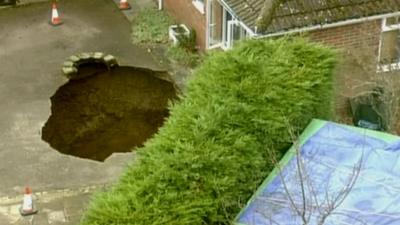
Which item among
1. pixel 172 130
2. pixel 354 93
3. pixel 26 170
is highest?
pixel 172 130

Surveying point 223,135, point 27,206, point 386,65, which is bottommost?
point 27,206

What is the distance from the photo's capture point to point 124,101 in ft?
62.0

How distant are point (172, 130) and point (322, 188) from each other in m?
2.18

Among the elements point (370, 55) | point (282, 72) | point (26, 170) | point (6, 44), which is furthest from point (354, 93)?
point (6, 44)

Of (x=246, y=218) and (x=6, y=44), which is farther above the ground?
(x=246, y=218)

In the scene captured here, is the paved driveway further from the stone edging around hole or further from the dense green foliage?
the dense green foliage

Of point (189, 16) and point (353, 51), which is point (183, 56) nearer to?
point (189, 16)

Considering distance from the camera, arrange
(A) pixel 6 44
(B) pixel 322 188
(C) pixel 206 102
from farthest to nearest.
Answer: (A) pixel 6 44 → (C) pixel 206 102 → (B) pixel 322 188

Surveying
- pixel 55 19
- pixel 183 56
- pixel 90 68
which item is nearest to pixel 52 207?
pixel 90 68

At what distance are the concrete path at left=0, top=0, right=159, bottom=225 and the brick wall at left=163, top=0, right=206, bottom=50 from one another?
3.79 feet

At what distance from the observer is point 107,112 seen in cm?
1844

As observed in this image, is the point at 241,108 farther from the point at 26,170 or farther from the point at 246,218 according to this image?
the point at 26,170

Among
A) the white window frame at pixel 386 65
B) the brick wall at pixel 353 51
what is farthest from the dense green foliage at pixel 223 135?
the white window frame at pixel 386 65

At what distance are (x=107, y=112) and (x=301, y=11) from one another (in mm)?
4626
